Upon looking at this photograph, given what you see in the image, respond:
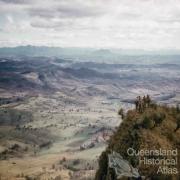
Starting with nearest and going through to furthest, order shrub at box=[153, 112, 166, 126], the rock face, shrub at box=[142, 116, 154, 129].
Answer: the rock face
shrub at box=[142, 116, 154, 129]
shrub at box=[153, 112, 166, 126]

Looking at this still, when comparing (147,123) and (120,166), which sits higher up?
(147,123)

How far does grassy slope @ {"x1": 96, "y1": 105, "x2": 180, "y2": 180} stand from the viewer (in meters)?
40.1

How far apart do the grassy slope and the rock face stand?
48cm

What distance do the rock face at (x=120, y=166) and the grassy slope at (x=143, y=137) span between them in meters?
0.48

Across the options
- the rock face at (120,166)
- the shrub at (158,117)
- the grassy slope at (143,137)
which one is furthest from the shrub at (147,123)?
the rock face at (120,166)

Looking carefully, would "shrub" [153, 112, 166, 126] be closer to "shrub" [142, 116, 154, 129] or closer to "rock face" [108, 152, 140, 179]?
"shrub" [142, 116, 154, 129]

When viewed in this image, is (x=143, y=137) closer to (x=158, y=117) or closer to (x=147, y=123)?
(x=147, y=123)

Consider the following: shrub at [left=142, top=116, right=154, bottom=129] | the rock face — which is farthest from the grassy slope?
the rock face

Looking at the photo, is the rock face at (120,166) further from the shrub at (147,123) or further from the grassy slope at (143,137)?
the shrub at (147,123)

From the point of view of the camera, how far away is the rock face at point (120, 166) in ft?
128

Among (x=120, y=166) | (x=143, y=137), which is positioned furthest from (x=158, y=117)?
(x=120, y=166)

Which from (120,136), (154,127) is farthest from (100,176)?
(154,127)

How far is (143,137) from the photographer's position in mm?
41625

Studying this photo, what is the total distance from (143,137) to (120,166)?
401cm
